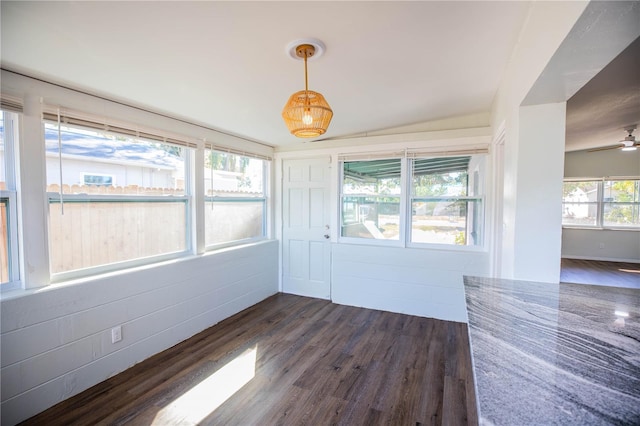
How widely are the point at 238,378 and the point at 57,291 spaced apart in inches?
56.2

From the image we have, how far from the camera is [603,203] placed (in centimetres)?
634

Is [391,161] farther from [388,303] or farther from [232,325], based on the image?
[232,325]

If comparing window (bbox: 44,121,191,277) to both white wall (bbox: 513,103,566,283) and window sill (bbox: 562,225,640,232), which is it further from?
window sill (bbox: 562,225,640,232)

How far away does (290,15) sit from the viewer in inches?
58.0

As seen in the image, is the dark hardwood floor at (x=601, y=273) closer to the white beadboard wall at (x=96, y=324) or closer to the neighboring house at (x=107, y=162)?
the white beadboard wall at (x=96, y=324)

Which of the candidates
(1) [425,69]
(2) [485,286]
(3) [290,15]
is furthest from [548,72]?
(3) [290,15]

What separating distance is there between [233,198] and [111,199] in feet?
4.68

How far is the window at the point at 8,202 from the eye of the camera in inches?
73.2

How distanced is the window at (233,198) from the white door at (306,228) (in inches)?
15.0

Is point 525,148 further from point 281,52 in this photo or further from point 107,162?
point 107,162

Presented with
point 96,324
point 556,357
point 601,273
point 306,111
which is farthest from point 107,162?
point 601,273

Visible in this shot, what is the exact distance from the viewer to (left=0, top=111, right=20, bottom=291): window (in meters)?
1.86

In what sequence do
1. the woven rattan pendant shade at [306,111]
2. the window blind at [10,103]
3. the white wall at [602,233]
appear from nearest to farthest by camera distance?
the woven rattan pendant shade at [306,111], the window blind at [10,103], the white wall at [602,233]

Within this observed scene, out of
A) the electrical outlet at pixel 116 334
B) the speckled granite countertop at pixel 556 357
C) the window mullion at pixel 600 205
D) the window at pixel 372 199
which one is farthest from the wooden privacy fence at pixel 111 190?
the window mullion at pixel 600 205
